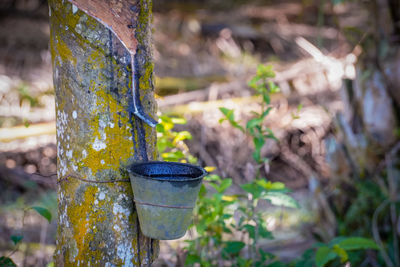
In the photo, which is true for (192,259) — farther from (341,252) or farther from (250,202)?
(341,252)

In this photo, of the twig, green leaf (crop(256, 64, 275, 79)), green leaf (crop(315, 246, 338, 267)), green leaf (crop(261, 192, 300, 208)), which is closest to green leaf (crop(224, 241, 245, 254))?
green leaf (crop(261, 192, 300, 208))

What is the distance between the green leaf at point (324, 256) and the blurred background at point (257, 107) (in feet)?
2.04

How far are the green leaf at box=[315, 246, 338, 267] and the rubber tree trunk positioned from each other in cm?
111

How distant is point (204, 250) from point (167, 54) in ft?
18.5

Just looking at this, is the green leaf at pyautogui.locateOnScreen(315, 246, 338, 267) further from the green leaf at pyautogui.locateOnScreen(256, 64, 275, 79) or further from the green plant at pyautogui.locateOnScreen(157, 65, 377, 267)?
the green leaf at pyautogui.locateOnScreen(256, 64, 275, 79)

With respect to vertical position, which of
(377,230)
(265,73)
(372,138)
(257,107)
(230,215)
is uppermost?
(257,107)

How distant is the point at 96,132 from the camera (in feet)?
5.60

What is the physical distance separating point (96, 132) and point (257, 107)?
3907 mm

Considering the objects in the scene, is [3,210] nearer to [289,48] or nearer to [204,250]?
[204,250]

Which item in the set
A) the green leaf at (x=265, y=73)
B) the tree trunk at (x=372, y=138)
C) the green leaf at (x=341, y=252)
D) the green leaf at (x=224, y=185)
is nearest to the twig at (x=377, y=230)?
the tree trunk at (x=372, y=138)

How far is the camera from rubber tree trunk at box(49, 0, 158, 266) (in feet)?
5.57

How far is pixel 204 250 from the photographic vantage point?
271 centimetres

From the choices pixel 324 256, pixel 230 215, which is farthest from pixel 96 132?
pixel 324 256

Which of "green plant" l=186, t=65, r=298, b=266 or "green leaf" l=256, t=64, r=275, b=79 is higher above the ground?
"green leaf" l=256, t=64, r=275, b=79
